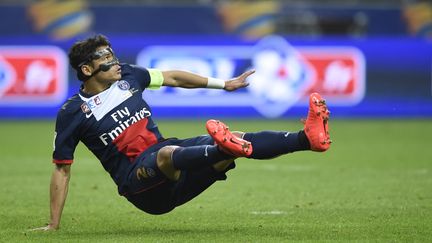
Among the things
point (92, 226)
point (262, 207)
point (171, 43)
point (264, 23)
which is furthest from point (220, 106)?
point (92, 226)

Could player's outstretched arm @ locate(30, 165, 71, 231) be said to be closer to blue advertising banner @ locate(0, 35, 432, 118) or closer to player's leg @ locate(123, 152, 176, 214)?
player's leg @ locate(123, 152, 176, 214)

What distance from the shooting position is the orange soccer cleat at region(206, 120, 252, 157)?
22.5 feet

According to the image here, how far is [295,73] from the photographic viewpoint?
20.8 meters

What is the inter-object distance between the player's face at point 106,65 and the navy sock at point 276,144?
1.50 metres

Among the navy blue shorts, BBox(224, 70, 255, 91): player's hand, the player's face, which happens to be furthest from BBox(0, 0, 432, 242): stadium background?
the player's face

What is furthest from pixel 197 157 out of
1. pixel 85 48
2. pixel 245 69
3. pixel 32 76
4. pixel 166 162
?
pixel 245 69

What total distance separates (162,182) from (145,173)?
16 centimetres

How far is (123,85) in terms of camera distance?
322 inches

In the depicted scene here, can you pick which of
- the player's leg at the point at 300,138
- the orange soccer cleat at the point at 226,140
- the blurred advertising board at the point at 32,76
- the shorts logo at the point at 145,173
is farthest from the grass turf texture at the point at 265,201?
the blurred advertising board at the point at 32,76

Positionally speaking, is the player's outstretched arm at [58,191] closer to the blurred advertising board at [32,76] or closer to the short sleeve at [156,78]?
the short sleeve at [156,78]

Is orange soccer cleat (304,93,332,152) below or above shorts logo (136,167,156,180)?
above

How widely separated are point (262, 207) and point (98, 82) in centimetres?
263

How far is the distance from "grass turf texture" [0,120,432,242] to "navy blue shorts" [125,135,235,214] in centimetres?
31

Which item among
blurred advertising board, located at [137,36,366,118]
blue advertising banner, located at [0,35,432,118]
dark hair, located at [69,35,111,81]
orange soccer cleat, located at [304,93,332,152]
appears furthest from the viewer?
blurred advertising board, located at [137,36,366,118]
